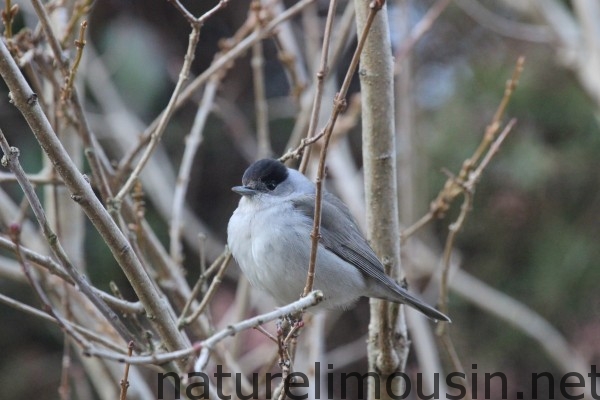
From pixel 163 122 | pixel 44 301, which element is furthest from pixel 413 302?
pixel 44 301

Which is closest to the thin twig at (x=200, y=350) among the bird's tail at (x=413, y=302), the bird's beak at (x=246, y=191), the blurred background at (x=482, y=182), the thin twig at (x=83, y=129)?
the thin twig at (x=83, y=129)

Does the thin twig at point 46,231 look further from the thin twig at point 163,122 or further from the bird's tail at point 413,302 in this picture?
the bird's tail at point 413,302

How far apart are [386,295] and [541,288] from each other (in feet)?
13.1

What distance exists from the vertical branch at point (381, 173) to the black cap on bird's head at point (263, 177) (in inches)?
25.9

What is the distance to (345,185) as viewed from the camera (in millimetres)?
4750

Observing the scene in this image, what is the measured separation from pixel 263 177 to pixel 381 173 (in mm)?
814

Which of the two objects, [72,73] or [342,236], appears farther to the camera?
[342,236]

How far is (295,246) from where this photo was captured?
3393 millimetres

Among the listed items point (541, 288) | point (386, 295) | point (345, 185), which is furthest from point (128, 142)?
point (541, 288)

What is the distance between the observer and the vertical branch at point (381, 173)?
110 inches

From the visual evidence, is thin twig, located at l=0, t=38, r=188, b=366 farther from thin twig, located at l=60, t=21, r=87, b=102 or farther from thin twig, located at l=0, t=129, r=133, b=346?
thin twig, located at l=60, t=21, r=87, b=102

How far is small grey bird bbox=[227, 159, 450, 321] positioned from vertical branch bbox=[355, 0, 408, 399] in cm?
17

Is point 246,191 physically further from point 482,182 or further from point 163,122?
point 482,182

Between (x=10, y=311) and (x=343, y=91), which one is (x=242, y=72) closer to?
(x=10, y=311)
